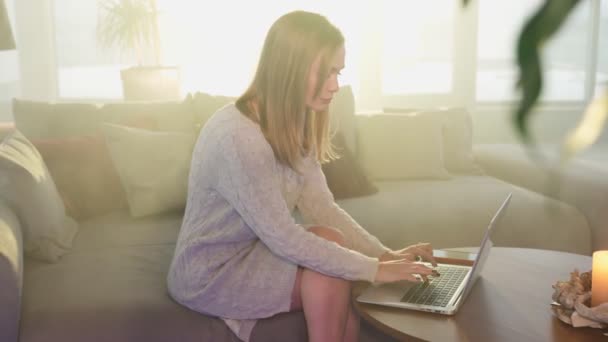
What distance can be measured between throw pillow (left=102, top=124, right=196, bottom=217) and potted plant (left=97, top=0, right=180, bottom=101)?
4.31 ft

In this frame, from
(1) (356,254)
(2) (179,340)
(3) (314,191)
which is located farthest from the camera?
(3) (314,191)

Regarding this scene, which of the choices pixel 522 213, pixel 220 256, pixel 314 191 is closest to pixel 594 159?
pixel 522 213

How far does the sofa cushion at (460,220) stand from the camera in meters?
2.72

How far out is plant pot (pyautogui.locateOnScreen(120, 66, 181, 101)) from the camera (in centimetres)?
395

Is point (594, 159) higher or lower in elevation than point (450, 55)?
lower

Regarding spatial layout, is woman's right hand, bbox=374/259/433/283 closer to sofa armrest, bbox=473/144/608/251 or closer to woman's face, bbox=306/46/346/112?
woman's face, bbox=306/46/346/112

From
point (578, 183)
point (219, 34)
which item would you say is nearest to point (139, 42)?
point (219, 34)

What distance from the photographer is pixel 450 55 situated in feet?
16.6

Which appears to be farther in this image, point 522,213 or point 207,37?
point 207,37

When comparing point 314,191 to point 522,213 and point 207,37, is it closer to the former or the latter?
point 522,213

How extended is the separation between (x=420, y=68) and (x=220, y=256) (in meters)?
3.50

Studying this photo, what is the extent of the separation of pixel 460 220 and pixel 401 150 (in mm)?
537

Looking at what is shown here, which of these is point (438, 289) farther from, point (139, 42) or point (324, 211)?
point (139, 42)

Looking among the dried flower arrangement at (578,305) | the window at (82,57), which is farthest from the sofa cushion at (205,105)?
the window at (82,57)
